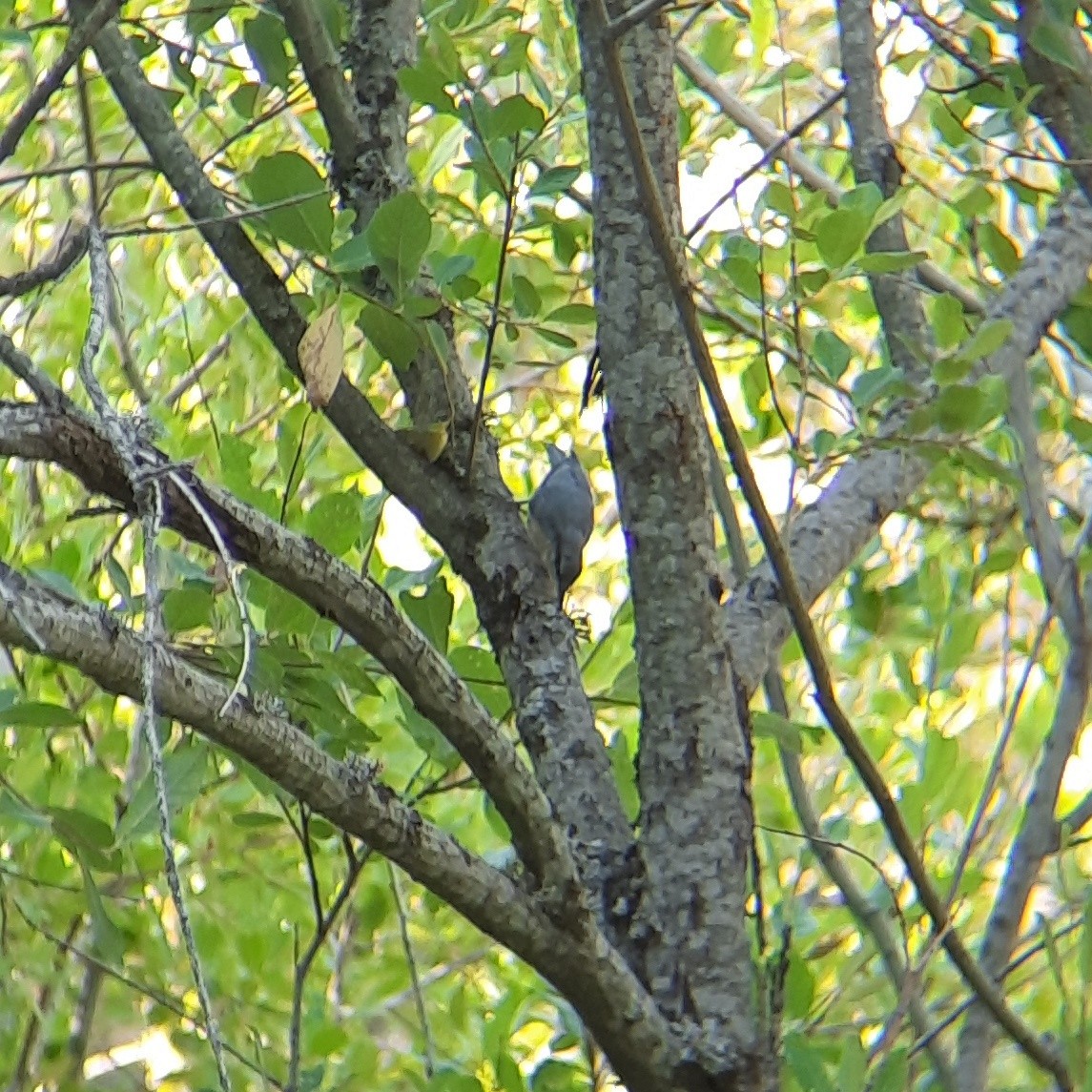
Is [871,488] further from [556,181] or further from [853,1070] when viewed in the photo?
[853,1070]

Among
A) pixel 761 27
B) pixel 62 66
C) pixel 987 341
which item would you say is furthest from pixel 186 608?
pixel 761 27

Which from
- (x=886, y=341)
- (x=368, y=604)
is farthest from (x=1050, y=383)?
(x=368, y=604)

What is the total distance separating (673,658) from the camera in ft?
3.09

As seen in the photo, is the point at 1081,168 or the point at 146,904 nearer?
the point at 1081,168

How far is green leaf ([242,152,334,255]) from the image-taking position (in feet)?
2.87

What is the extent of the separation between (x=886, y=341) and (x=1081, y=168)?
0.24 meters

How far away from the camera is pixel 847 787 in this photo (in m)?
1.61

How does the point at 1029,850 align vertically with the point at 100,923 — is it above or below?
below

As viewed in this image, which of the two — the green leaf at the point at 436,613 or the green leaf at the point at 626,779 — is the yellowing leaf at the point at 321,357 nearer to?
the green leaf at the point at 436,613

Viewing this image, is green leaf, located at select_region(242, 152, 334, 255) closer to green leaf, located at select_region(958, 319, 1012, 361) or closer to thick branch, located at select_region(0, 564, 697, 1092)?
thick branch, located at select_region(0, 564, 697, 1092)

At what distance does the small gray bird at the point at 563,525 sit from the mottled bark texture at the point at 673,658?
12 cm

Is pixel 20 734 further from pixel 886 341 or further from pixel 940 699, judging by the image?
pixel 940 699

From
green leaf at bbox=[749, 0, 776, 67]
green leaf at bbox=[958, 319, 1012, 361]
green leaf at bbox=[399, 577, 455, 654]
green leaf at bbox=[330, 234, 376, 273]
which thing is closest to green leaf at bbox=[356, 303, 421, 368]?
green leaf at bbox=[330, 234, 376, 273]

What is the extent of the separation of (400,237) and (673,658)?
304mm
